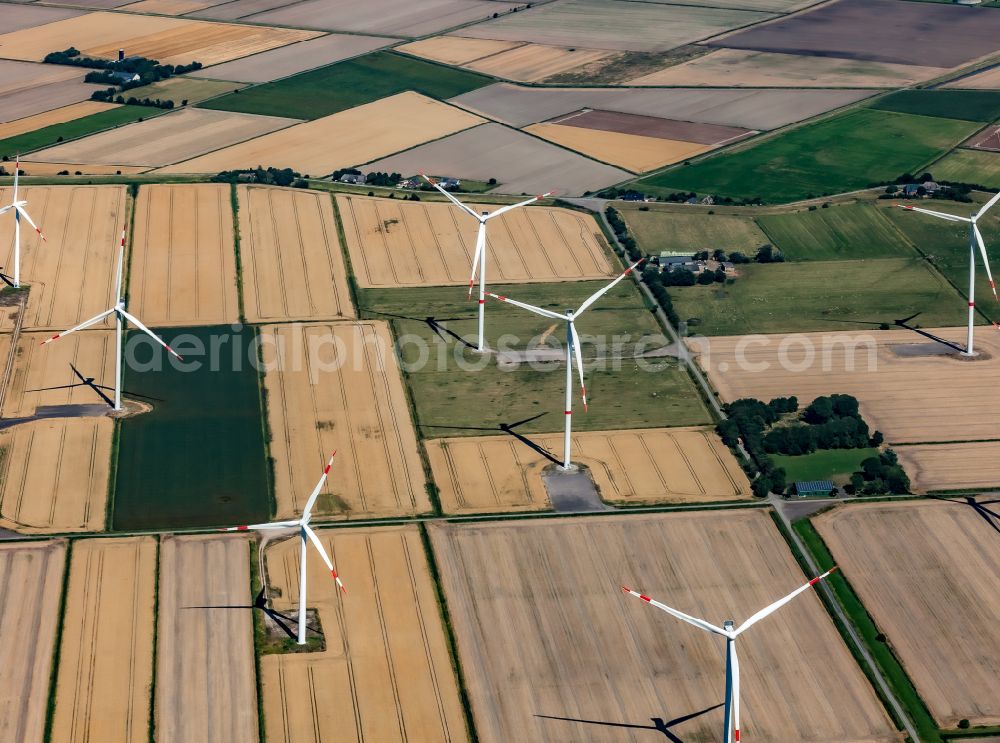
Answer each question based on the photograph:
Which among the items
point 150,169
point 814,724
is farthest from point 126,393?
point 814,724

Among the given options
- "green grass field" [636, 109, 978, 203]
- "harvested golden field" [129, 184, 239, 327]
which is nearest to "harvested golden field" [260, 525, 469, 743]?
"harvested golden field" [129, 184, 239, 327]

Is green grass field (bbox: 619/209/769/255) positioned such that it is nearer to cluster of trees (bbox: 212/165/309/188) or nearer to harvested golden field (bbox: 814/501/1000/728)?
cluster of trees (bbox: 212/165/309/188)

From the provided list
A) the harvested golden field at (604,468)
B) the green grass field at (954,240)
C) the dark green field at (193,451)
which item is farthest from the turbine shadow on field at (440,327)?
the green grass field at (954,240)

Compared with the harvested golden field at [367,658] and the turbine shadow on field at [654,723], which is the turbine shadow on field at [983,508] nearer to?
the turbine shadow on field at [654,723]

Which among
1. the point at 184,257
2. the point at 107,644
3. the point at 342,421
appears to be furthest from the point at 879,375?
the point at 107,644

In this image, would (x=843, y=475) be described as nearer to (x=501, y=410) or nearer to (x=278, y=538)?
(x=501, y=410)
